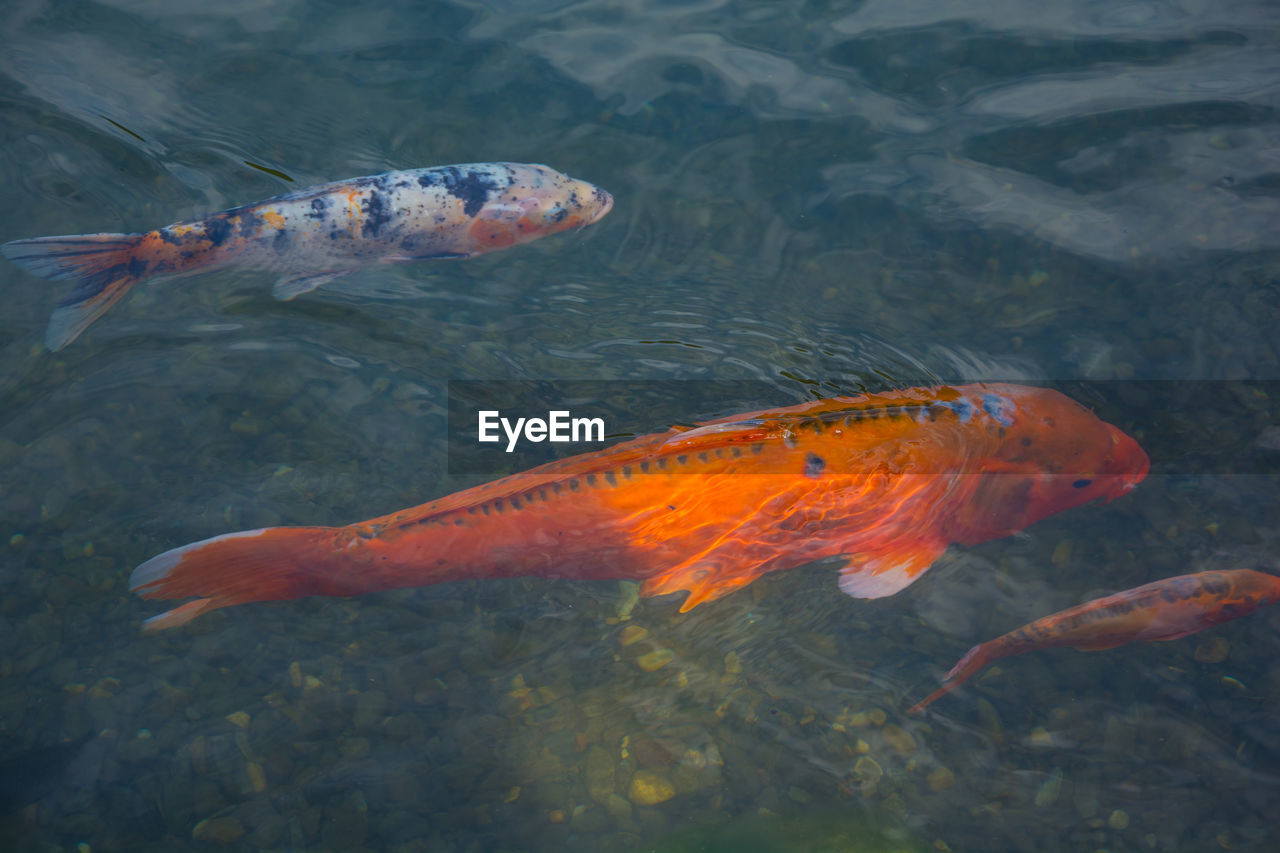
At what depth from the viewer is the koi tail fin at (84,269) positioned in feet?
13.3

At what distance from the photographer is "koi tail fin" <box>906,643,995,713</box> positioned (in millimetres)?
4094

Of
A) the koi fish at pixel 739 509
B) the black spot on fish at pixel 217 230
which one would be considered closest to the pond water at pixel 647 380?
the koi fish at pixel 739 509

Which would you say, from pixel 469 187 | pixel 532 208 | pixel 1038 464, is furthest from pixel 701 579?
pixel 469 187

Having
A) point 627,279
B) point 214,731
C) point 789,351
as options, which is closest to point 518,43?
point 627,279

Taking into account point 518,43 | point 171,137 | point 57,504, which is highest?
point 518,43

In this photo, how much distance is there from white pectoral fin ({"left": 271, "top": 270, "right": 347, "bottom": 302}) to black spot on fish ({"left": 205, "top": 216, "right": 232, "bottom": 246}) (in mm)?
389

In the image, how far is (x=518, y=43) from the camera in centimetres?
571

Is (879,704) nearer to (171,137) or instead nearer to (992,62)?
(992,62)

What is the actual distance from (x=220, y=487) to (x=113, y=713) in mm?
1216

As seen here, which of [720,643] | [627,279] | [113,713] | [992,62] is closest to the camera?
[113,713]

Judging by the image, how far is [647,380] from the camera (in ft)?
15.8

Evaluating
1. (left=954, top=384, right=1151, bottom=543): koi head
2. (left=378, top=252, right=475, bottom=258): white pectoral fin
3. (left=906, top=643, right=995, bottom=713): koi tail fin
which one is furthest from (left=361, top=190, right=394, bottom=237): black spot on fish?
(left=906, top=643, right=995, bottom=713): koi tail fin

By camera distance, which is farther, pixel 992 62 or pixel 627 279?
pixel 992 62

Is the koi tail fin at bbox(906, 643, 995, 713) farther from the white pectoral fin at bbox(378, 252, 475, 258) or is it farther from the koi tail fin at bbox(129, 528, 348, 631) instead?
the white pectoral fin at bbox(378, 252, 475, 258)
